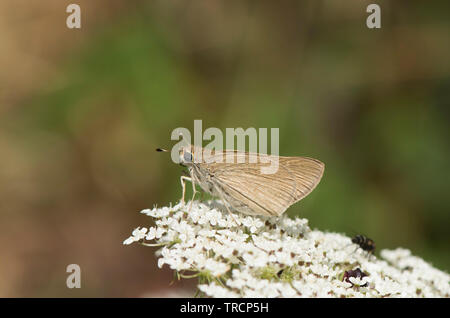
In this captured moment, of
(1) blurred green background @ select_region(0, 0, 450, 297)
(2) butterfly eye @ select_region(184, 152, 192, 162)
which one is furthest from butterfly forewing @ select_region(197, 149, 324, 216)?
(1) blurred green background @ select_region(0, 0, 450, 297)

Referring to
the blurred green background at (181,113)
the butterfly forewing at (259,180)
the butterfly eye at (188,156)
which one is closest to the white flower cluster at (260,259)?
the butterfly forewing at (259,180)

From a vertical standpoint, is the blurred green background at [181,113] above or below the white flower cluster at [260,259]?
above

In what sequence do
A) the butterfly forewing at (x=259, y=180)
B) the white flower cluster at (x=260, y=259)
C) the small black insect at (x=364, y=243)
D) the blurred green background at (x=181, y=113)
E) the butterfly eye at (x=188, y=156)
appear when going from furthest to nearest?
the blurred green background at (x=181, y=113), the small black insect at (x=364, y=243), the butterfly eye at (x=188, y=156), the butterfly forewing at (x=259, y=180), the white flower cluster at (x=260, y=259)

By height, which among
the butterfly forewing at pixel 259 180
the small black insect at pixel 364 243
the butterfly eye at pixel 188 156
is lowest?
the small black insect at pixel 364 243

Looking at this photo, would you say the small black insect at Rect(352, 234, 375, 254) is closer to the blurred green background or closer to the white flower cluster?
the white flower cluster

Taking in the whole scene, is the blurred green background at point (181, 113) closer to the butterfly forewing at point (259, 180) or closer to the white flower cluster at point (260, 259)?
the white flower cluster at point (260, 259)

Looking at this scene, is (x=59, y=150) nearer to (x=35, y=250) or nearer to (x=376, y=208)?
(x=35, y=250)

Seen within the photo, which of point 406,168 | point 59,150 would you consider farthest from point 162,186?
point 406,168
